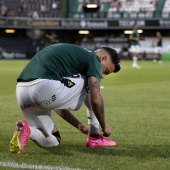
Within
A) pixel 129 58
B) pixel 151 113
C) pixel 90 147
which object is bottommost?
pixel 129 58

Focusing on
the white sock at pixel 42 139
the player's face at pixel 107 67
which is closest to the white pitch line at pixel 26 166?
the white sock at pixel 42 139

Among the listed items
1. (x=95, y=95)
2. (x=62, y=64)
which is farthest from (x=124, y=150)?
(x=62, y=64)

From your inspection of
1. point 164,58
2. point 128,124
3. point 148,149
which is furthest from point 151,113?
point 164,58

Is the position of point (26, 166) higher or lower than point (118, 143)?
higher

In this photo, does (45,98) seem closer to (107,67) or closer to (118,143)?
(107,67)

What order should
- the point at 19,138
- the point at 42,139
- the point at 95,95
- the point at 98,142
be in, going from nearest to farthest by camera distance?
the point at 19,138, the point at 95,95, the point at 42,139, the point at 98,142

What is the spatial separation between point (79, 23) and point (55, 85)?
44.7m

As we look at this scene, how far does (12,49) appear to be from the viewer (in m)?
50.4

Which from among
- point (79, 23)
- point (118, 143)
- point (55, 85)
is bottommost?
point (79, 23)

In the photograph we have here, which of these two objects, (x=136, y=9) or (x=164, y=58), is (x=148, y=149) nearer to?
(x=164, y=58)

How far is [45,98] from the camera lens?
18.9ft

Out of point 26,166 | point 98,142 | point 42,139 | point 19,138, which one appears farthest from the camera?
point 98,142

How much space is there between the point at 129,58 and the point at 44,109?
147 ft

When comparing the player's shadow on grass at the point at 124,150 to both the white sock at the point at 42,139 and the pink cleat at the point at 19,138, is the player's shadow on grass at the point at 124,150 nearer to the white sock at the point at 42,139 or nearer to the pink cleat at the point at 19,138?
the white sock at the point at 42,139
